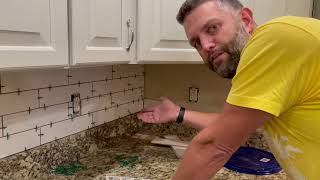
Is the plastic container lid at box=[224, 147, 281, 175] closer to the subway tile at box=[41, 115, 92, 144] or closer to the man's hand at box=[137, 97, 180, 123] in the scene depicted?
the man's hand at box=[137, 97, 180, 123]

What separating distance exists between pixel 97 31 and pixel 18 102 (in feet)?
1.42

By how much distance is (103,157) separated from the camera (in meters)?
1.64

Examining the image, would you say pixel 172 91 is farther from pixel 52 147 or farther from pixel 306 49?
pixel 306 49

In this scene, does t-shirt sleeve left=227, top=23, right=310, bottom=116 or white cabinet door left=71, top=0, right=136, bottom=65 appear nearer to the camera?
t-shirt sleeve left=227, top=23, right=310, bottom=116

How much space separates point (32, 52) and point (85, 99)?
0.78 metres

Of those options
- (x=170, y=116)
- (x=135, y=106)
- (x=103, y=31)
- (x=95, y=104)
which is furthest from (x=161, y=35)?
(x=135, y=106)

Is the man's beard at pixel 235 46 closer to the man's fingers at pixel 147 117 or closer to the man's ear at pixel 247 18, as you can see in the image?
the man's ear at pixel 247 18

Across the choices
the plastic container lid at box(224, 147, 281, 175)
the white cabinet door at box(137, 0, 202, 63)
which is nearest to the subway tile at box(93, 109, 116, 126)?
the white cabinet door at box(137, 0, 202, 63)

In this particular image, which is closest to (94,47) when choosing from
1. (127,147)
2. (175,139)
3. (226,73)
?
(226,73)

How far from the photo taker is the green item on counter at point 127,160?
5.02 feet

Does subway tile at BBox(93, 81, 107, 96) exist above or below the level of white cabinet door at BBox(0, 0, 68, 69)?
below

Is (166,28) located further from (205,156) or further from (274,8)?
(205,156)

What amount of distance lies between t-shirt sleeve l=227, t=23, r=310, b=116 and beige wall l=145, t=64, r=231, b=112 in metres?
1.25

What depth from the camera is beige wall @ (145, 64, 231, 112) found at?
6.52ft
